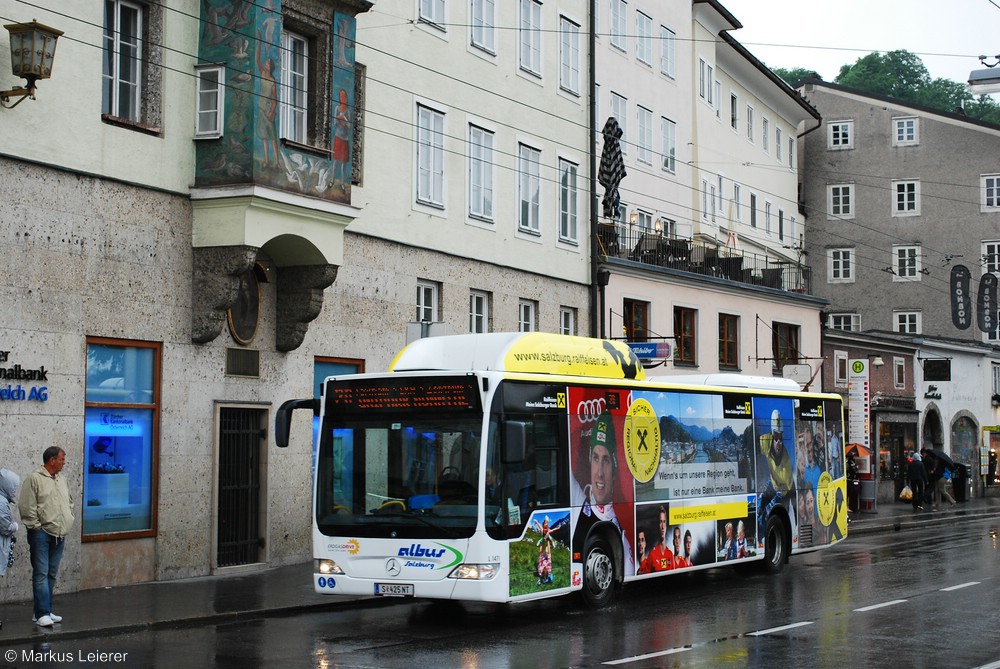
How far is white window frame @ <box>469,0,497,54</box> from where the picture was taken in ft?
94.0

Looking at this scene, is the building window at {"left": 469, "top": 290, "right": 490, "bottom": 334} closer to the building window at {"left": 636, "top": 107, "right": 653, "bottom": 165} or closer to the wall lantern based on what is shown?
the wall lantern

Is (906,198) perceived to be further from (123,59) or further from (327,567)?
(327,567)

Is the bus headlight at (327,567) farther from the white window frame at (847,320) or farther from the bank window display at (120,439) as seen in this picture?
the white window frame at (847,320)

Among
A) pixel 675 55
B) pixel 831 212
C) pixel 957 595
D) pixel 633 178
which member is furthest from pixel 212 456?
pixel 831 212

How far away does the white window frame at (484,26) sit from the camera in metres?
28.6

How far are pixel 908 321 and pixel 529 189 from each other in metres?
38.0

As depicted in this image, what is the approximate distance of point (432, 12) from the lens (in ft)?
88.6

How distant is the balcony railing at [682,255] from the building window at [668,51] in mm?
5314

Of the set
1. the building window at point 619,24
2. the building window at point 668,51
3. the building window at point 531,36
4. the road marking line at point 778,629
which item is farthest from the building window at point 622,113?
the road marking line at point 778,629

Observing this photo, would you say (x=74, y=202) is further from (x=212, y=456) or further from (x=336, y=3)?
(x=336, y=3)

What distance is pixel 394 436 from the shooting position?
627 inches

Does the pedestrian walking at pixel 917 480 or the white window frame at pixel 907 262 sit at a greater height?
the white window frame at pixel 907 262

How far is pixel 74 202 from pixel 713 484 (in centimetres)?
1001

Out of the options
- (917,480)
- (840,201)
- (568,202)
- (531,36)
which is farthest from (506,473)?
(840,201)
